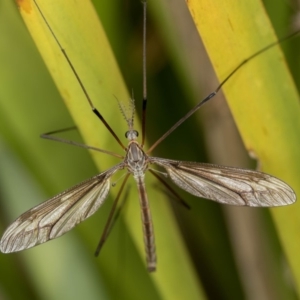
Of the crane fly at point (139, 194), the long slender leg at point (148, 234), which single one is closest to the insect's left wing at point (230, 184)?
the crane fly at point (139, 194)

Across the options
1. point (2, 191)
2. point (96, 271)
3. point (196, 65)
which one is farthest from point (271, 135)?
point (2, 191)

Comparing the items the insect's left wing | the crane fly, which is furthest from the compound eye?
the insect's left wing

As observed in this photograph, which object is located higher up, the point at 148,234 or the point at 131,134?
the point at 131,134

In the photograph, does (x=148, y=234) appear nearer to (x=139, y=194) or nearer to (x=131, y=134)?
(x=139, y=194)

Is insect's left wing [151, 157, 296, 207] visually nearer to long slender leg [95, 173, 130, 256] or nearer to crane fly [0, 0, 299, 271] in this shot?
crane fly [0, 0, 299, 271]

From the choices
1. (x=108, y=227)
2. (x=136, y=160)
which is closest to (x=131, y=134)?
(x=136, y=160)

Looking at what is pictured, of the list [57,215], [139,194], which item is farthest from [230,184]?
[57,215]

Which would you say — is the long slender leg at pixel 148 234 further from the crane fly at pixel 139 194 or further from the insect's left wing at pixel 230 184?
the insect's left wing at pixel 230 184

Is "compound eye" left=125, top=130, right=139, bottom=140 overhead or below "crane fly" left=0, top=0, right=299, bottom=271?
overhead
